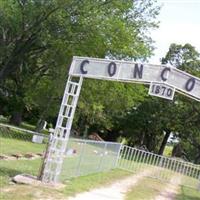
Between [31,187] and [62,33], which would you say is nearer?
[31,187]

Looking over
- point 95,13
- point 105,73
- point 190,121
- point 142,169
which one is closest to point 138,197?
point 105,73

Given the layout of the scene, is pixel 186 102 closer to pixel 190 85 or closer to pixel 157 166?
pixel 157 166

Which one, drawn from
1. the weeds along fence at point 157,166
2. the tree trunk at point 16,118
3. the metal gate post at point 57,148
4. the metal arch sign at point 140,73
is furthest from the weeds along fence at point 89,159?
the tree trunk at point 16,118

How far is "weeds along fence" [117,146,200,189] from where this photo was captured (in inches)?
1060

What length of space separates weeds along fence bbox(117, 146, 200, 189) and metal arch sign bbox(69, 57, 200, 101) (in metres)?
12.6

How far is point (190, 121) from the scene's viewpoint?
5694 cm

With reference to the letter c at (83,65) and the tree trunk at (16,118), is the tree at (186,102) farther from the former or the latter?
the letter c at (83,65)

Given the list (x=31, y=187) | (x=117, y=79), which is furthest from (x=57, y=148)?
(x=117, y=79)

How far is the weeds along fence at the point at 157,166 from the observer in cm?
2692

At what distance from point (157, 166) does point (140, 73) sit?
1474 cm

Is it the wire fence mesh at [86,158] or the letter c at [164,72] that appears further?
the wire fence mesh at [86,158]

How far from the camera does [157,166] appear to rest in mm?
28312

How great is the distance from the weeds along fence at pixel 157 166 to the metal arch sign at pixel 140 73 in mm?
12634

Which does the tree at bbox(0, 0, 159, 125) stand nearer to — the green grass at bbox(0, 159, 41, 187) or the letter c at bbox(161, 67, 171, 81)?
the green grass at bbox(0, 159, 41, 187)
